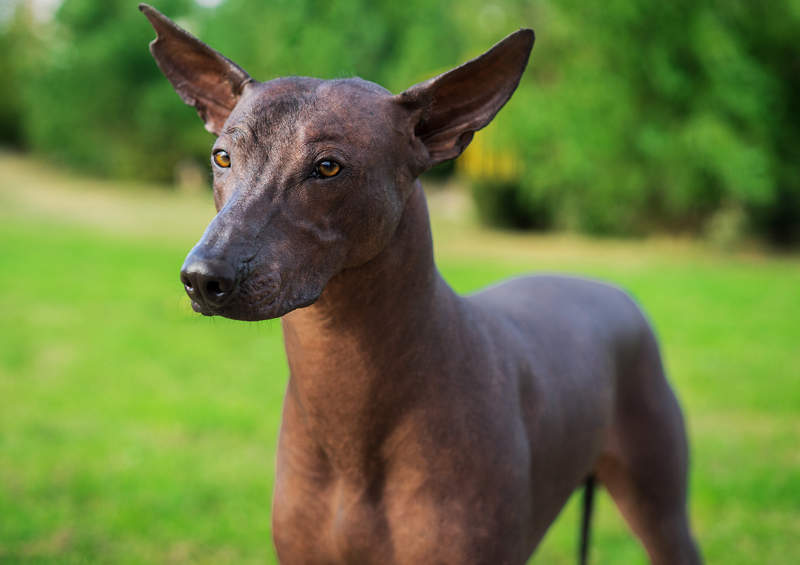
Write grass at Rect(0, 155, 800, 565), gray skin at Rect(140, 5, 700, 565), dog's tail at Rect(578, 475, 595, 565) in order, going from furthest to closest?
grass at Rect(0, 155, 800, 565), dog's tail at Rect(578, 475, 595, 565), gray skin at Rect(140, 5, 700, 565)

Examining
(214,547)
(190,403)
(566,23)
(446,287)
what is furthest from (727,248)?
(446,287)

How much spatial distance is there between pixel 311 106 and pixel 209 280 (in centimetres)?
49

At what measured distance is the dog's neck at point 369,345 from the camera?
1.94 m

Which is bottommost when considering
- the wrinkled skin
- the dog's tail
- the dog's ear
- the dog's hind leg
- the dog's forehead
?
the dog's tail

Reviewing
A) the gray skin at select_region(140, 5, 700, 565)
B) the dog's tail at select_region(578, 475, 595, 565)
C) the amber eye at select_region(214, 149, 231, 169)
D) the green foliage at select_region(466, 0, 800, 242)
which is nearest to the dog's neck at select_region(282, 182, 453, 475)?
the gray skin at select_region(140, 5, 700, 565)

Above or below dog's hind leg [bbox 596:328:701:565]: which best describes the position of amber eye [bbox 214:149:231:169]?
above

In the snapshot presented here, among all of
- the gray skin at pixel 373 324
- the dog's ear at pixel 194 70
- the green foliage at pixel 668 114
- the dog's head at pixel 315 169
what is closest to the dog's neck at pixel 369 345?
the gray skin at pixel 373 324

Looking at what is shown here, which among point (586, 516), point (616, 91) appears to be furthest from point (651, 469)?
point (616, 91)

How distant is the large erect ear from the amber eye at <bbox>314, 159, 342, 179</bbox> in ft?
0.88

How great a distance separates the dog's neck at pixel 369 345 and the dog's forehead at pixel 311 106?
274 millimetres

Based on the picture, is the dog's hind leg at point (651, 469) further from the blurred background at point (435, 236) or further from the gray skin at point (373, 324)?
the blurred background at point (435, 236)

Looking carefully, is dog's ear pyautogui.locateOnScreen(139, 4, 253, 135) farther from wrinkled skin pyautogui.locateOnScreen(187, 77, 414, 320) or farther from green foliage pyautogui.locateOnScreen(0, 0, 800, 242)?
green foliage pyautogui.locateOnScreen(0, 0, 800, 242)

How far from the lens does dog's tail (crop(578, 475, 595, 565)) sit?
124 inches

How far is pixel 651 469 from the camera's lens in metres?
2.79
